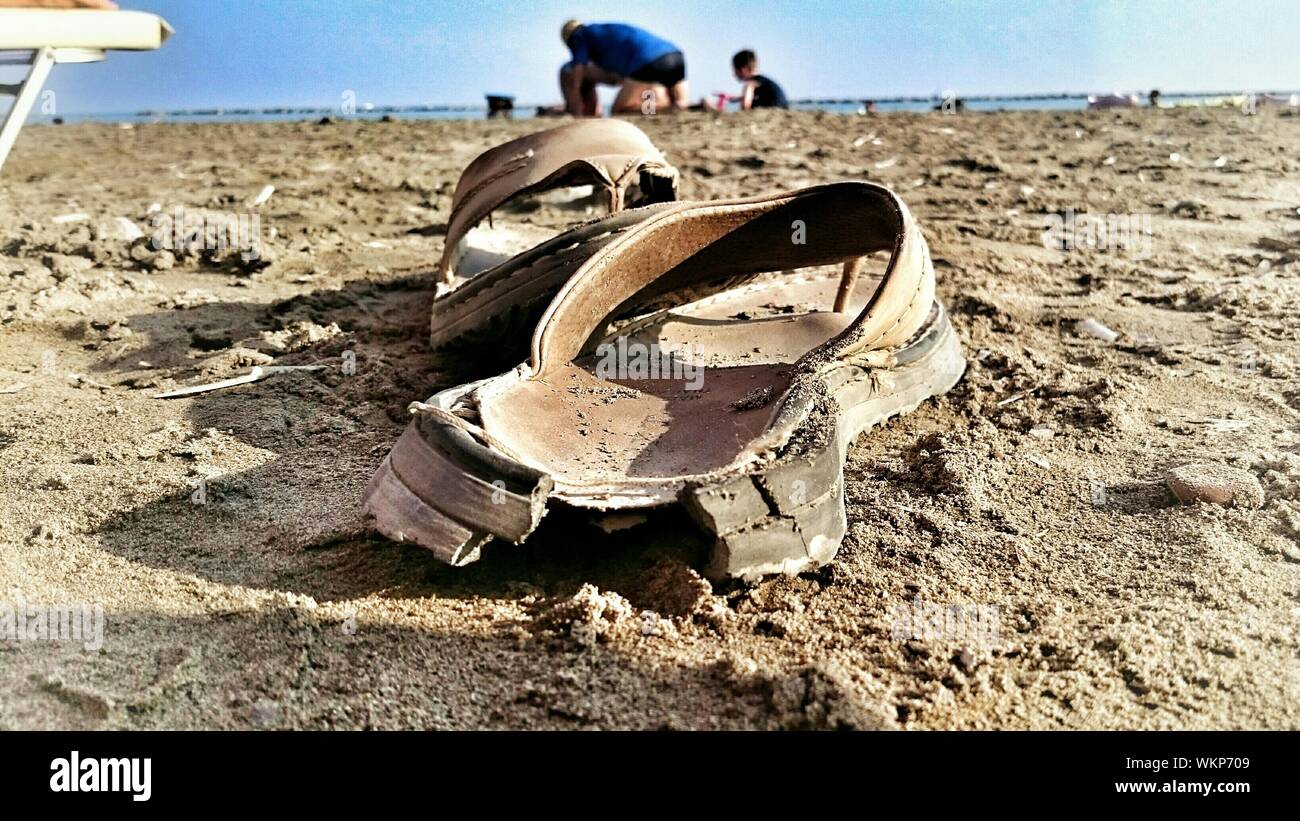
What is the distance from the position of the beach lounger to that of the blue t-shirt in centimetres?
660

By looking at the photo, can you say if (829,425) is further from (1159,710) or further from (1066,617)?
(1159,710)

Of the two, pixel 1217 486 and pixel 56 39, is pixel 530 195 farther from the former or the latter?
pixel 1217 486

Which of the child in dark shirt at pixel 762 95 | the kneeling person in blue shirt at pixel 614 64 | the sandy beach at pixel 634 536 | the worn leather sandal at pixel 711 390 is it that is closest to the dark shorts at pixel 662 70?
the kneeling person in blue shirt at pixel 614 64

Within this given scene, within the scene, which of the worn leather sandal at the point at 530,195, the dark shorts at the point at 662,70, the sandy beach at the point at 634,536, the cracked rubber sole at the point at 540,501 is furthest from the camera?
the dark shorts at the point at 662,70

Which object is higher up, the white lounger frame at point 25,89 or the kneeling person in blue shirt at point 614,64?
the kneeling person in blue shirt at point 614,64

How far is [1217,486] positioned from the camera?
6.84 feet

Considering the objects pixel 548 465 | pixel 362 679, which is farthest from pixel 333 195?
pixel 362 679

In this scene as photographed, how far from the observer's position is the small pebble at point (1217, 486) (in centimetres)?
206

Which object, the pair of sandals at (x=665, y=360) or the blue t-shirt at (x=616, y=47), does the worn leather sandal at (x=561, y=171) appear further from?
the blue t-shirt at (x=616, y=47)

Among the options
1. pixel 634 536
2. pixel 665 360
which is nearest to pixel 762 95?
pixel 665 360

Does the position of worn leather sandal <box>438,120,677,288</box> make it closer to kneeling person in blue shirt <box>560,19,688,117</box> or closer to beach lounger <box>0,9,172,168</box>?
beach lounger <box>0,9,172,168</box>

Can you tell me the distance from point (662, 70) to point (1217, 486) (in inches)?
330

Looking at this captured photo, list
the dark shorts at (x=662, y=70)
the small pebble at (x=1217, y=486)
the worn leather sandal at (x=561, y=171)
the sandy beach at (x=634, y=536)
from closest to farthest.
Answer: the sandy beach at (x=634, y=536), the small pebble at (x=1217, y=486), the worn leather sandal at (x=561, y=171), the dark shorts at (x=662, y=70)

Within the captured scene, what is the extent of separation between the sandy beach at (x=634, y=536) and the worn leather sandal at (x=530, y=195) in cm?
20
